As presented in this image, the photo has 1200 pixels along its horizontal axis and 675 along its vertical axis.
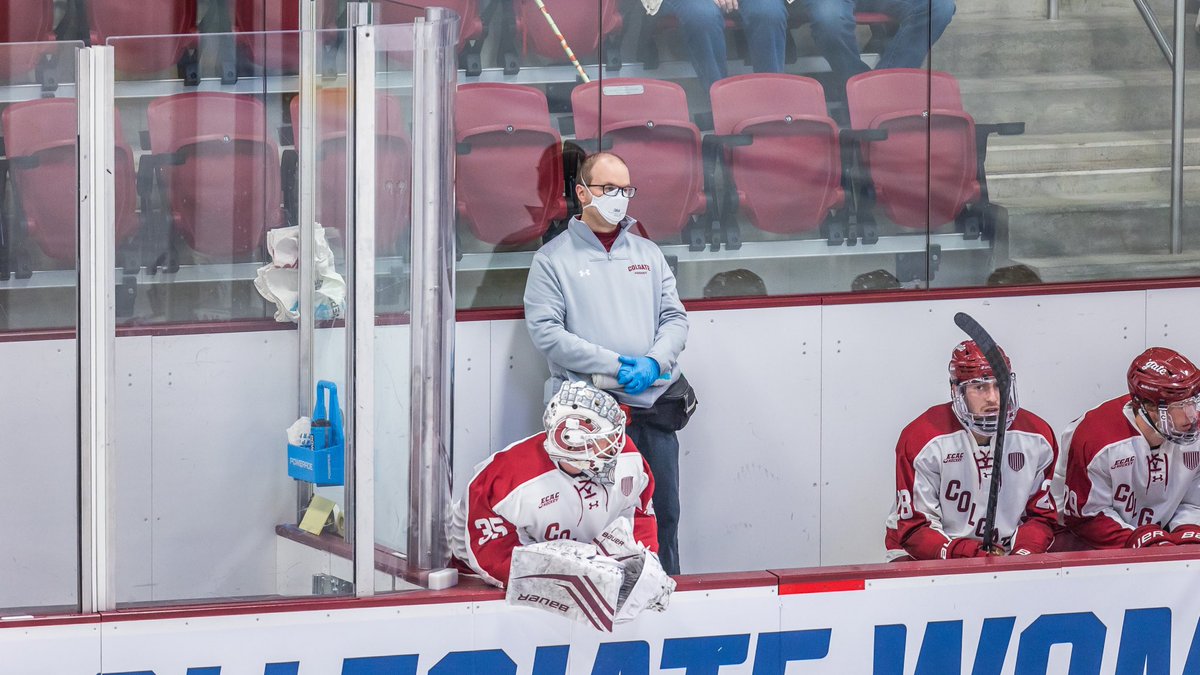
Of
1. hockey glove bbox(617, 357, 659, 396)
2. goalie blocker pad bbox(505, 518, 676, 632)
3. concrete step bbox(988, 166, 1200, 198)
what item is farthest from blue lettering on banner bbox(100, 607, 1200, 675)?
concrete step bbox(988, 166, 1200, 198)

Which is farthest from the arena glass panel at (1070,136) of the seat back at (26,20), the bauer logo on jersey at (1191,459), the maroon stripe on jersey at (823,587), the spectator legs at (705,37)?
the seat back at (26,20)

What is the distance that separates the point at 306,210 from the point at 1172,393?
2.25 metres

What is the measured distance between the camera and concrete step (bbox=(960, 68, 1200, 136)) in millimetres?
4988

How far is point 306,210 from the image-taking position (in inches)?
137

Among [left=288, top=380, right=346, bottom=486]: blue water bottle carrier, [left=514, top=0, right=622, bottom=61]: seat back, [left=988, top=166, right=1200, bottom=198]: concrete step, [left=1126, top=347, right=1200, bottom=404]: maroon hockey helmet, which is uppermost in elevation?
[left=514, top=0, right=622, bottom=61]: seat back

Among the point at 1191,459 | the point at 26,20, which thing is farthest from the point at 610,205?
the point at 26,20

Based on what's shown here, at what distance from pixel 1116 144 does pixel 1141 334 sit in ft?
2.12

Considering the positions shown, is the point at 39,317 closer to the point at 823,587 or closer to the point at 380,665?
the point at 380,665

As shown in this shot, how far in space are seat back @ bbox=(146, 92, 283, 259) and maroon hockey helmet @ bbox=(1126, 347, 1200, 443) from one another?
226 centimetres

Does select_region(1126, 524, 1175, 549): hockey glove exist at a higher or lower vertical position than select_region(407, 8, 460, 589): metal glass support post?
lower

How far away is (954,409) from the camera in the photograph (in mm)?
4133

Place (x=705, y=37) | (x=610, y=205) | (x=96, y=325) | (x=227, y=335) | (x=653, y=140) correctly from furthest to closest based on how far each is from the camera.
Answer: (x=705, y=37) < (x=653, y=140) < (x=610, y=205) < (x=227, y=335) < (x=96, y=325)

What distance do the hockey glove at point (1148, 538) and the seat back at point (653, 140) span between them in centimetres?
152

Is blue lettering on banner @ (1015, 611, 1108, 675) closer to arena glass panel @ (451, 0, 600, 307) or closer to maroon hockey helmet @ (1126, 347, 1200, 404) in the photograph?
maroon hockey helmet @ (1126, 347, 1200, 404)
